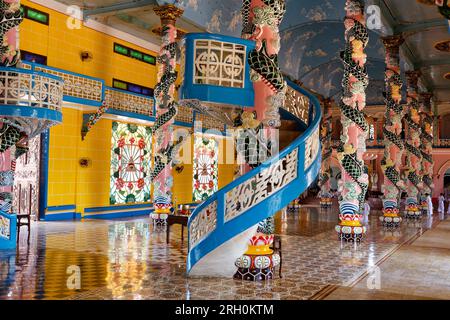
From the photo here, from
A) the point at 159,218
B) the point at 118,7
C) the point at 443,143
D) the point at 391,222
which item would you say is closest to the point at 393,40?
the point at 391,222

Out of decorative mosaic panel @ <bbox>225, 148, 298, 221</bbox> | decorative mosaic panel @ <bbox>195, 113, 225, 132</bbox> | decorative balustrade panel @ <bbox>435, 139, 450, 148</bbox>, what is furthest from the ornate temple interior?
decorative balustrade panel @ <bbox>435, 139, 450, 148</bbox>

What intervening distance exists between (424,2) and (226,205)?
11.1m

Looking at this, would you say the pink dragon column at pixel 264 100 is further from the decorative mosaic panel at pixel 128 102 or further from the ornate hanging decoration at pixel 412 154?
the ornate hanging decoration at pixel 412 154

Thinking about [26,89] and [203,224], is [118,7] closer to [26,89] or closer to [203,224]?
[26,89]

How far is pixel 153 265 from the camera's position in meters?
7.84

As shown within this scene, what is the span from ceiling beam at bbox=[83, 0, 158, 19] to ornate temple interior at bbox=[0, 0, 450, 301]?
6cm

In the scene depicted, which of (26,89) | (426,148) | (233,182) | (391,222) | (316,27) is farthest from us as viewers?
(426,148)

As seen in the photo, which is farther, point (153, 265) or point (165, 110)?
point (165, 110)

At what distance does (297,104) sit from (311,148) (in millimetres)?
1827

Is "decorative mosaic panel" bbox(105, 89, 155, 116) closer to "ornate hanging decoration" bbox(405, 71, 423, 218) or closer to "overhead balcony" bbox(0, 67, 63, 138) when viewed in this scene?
"overhead balcony" bbox(0, 67, 63, 138)

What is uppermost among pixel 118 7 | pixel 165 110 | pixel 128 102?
pixel 118 7

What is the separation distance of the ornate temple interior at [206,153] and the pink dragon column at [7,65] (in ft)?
0.10

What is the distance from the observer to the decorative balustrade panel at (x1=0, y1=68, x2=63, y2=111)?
9320 millimetres

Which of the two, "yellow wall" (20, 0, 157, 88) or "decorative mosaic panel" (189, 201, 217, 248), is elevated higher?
"yellow wall" (20, 0, 157, 88)
